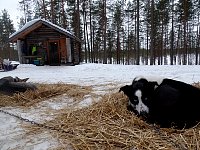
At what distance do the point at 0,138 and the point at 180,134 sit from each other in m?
2.43

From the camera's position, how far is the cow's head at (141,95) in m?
3.46

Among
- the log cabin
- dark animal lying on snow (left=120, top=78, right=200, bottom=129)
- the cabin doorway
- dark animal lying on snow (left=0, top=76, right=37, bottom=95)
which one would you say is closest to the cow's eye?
dark animal lying on snow (left=120, top=78, right=200, bottom=129)

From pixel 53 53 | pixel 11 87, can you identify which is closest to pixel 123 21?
pixel 53 53

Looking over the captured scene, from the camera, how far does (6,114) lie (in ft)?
13.7

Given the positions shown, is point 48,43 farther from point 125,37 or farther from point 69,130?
point 125,37

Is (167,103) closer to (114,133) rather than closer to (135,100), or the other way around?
(135,100)

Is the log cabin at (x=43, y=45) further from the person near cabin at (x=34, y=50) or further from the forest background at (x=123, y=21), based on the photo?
the forest background at (x=123, y=21)

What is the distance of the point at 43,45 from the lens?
19812mm

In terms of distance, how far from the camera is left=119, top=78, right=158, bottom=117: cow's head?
136 inches

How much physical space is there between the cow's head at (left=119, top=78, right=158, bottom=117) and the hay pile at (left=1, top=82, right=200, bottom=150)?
146 mm

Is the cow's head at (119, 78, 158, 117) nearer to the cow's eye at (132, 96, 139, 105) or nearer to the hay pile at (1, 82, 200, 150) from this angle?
the cow's eye at (132, 96, 139, 105)

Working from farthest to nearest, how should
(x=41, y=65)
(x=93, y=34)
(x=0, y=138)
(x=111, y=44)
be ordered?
(x=111, y=44), (x=93, y=34), (x=41, y=65), (x=0, y=138)

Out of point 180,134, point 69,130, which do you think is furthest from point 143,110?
point 69,130

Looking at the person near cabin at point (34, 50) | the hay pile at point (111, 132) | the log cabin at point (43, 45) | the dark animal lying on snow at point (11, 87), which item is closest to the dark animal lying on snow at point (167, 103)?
the hay pile at point (111, 132)
